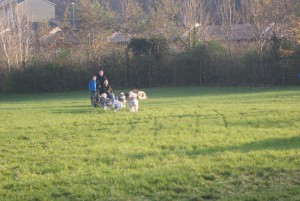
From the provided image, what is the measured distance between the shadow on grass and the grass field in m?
0.02

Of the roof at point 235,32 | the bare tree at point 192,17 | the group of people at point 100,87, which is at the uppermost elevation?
the bare tree at point 192,17

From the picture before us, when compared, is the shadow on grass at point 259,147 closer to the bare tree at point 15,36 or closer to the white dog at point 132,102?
Result: the white dog at point 132,102

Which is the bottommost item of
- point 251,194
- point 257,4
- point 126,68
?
point 251,194

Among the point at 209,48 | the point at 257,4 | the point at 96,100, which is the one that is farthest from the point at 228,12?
the point at 96,100

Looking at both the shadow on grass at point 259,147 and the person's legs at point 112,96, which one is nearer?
the shadow on grass at point 259,147

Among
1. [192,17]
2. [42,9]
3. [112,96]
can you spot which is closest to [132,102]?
[112,96]

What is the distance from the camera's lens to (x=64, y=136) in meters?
11.6

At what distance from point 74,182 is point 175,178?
5.26ft

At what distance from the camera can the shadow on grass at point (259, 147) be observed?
8.93 meters

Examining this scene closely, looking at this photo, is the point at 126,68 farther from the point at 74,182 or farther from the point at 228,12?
the point at 74,182

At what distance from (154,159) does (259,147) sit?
7.94 feet

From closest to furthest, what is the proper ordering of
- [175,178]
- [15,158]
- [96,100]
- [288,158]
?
[175,178] < [288,158] < [15,158] < [96,100]

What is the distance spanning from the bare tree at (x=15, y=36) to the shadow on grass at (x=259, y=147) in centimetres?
3126

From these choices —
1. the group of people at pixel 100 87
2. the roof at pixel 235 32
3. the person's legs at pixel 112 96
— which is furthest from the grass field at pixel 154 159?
the roof at pixel 235 32
